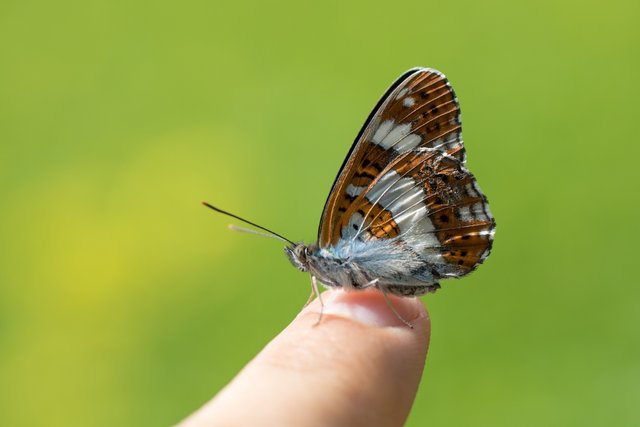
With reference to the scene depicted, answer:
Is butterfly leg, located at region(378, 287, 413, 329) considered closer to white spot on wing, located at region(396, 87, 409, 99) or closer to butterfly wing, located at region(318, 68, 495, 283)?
butterfly wing, located at region(318, 68, 495, 283)

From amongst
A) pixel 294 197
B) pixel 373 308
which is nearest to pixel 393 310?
pixel 373 308

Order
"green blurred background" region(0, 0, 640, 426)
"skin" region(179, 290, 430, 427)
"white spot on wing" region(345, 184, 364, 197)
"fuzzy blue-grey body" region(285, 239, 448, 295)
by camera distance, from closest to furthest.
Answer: "skin" region(179, 290, 430, 427)
"fuzzy blue-grey body" region(285, 239, 448, 295)
"white spot on wing" region(345, 184, 364, 197)
"green blurred background" region(0, 0, 640, 426)

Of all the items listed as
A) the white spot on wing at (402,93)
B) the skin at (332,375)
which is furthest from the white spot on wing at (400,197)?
the skin at (332,375)

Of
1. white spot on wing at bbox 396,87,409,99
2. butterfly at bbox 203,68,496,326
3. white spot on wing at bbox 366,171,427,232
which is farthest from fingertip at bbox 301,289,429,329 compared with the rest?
→ white spot on wing at bbox 396,87,409,99

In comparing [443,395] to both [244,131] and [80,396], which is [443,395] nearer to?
[80,396]

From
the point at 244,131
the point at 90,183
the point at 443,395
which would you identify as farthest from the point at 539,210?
the point at 90,183

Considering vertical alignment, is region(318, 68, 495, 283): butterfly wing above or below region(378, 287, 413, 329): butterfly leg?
above

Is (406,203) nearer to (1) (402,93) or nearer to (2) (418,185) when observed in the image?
(2) (418,185)
